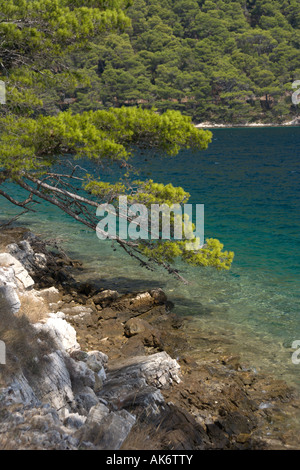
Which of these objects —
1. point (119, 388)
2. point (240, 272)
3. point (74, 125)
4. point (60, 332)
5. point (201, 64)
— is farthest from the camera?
point (201, 64)

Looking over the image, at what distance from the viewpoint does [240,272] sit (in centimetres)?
1675

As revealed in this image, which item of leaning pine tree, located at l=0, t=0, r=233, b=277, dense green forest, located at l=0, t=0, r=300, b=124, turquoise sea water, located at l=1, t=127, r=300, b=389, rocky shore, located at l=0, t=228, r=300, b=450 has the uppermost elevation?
dense green forest, located at l=0, t=0, r=300, b=124

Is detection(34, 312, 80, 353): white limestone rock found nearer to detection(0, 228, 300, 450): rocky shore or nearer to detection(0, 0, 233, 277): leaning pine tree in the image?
detection(0, 228, 300, 450): rocky shore

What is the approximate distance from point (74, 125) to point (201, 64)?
134 meters

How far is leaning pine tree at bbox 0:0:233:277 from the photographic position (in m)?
11.4

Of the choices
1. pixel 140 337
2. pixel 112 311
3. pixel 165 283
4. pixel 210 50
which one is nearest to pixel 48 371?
pixel 140 337

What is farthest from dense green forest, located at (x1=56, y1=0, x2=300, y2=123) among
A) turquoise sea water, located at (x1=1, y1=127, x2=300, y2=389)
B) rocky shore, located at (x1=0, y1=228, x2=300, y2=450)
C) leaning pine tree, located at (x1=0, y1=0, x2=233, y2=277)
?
rocky shore, located at (x1=0, y1=228, x2=300, y2=450)

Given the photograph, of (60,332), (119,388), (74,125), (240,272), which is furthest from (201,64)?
(119,388)

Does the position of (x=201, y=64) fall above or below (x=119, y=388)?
above

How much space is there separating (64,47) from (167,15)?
17972 centimetres

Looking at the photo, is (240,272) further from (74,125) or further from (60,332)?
(60,332)

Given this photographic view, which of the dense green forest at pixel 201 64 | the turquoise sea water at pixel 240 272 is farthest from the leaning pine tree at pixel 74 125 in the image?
the dense green forest at pixel 201 64

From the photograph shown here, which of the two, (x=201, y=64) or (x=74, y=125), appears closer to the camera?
(x=74, y=125)

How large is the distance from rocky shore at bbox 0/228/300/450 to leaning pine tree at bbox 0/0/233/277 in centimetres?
239
